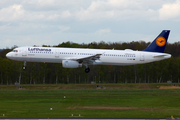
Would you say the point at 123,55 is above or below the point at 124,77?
above

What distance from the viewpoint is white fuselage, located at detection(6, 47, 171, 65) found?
5019cm

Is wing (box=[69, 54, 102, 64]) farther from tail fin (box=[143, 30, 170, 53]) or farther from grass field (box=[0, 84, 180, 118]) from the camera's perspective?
tail fin (box=[143, 30, 170, 53])

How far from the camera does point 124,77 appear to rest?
98500mm

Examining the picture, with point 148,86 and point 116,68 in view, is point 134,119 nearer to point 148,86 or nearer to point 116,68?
point 148,86

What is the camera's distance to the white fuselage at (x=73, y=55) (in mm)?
50188

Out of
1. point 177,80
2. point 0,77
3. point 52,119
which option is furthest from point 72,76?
point 52,119

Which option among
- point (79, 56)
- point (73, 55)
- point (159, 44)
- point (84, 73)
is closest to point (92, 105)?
point (79, 56)

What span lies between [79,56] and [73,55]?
107 centimetres

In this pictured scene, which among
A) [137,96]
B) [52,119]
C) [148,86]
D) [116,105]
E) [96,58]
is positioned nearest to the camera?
[52,119]

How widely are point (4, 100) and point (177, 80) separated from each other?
210 feet

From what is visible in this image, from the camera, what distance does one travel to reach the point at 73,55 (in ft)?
168

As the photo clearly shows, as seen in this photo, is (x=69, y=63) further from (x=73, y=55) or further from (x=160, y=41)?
(x=160, y=41)

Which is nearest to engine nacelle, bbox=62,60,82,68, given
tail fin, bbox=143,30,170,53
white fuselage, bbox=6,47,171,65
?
white fuselage, bbox=6,47,171,65

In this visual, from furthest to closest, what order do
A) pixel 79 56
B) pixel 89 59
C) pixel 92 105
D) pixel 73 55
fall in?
pixel 79 56 < pixel 73 55 < pixel 89 59 < pixel 92 105
